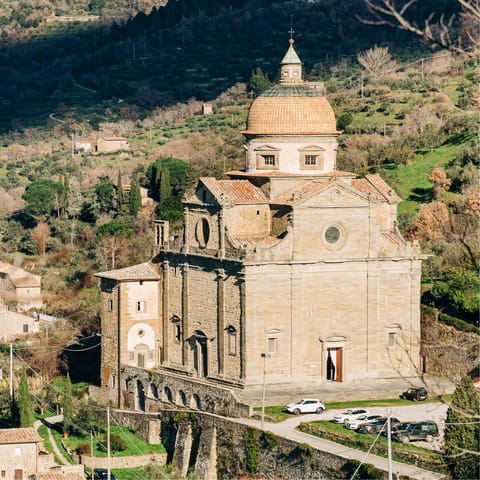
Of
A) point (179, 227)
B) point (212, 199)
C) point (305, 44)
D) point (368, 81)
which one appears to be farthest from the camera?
point (305, 44)

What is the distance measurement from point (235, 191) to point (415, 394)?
30.3ft

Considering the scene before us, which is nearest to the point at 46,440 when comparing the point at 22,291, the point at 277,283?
the point at 277,283

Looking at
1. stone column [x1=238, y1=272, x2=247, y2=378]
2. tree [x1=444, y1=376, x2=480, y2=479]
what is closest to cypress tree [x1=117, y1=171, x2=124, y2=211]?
stone column [x1=238, y1=272, x2=247, y2=378]

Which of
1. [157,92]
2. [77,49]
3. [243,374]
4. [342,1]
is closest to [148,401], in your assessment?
[243,374]

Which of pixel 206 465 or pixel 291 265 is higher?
pixel 291 265

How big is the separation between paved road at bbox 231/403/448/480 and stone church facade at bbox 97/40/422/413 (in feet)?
7.36

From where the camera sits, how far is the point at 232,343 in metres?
56.4

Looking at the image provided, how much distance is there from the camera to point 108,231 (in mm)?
85688

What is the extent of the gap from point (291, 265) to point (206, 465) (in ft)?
23.2

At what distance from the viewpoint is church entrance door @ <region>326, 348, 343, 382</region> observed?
56.8m

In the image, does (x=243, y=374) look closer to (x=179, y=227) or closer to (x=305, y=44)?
(x=179, y=227)

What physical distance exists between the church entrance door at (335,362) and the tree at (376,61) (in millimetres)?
60466

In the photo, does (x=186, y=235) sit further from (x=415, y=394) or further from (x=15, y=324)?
(x=15, y=324)

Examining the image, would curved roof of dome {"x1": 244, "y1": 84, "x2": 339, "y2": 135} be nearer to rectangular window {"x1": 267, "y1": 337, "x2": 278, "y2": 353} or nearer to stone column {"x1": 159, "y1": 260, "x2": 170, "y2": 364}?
stone column {"x1": 159, "y1": 260, "x2": 170, "y2": 364}
